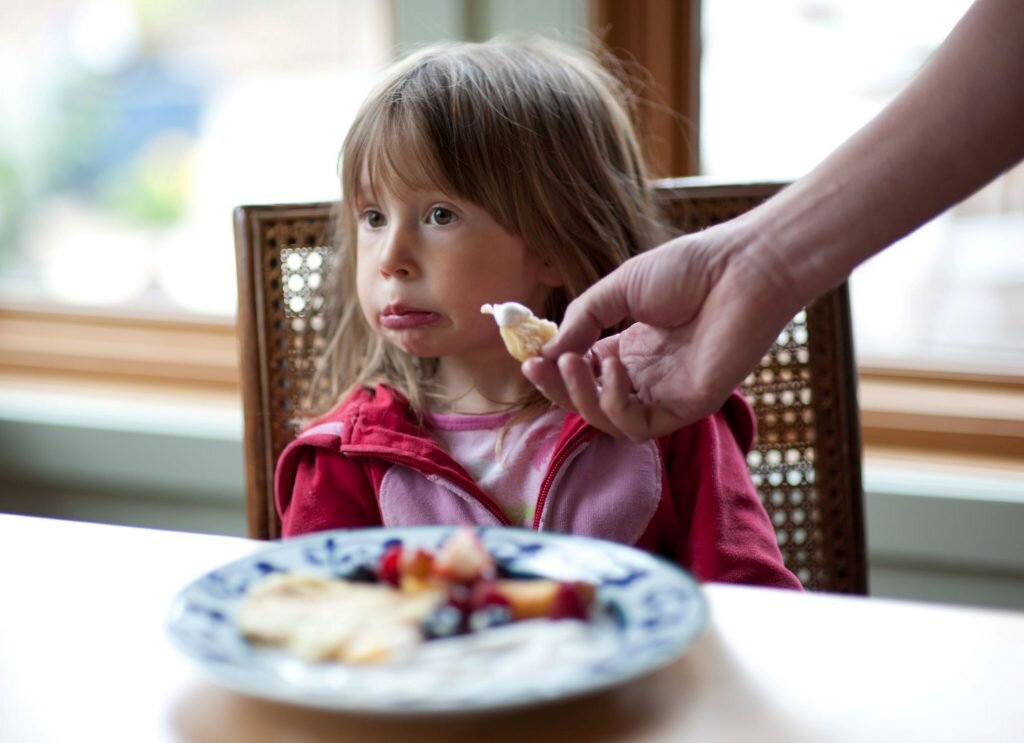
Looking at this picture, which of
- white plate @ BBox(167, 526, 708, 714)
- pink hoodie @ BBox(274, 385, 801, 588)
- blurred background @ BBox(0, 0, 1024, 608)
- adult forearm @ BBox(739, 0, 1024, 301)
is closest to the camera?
white plate @ BBox(167, 526, 708, 714)

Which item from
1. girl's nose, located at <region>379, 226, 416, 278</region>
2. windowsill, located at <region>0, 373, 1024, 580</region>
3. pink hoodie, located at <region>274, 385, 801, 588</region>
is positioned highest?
girl's nose, located at <region>379, 226, 416, 278</region>

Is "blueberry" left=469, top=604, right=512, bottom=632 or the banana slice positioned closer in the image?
"blueberry" left=469, top=604, right=512, bottom=632

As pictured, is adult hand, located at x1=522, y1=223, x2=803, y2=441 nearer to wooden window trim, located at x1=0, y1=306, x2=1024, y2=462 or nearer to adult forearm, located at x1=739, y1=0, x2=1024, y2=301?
adult forearm, located at x1=739, y1=0, x2=1024, y2=301

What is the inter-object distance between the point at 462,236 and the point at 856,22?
2.90 feet

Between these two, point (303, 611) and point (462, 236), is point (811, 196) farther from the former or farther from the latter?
point (303, 611)

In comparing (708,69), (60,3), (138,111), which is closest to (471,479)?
(708,69)

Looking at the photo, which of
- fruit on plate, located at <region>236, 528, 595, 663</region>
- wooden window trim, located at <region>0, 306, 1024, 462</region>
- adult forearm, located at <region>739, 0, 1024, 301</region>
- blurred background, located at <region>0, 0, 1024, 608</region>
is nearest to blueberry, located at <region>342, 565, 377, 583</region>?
fruit on plate, located at <region>236, 528, 595, 663</region>

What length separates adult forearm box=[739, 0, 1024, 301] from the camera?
87 centimetres

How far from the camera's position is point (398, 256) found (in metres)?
1.15

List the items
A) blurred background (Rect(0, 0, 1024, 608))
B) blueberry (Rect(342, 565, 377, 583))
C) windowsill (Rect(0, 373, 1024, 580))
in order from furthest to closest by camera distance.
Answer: blurred background (Rect(0, 0, 1024, 608)) → windowsill (Rect(0, 373, 1024, 580)) → blueberry (Rect(342, 565, 377, 583))

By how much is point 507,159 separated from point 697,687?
693 millimetres

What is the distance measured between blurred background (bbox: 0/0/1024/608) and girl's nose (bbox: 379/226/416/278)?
0.16 metres

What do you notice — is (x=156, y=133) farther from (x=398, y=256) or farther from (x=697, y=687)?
(x=697, y=687)

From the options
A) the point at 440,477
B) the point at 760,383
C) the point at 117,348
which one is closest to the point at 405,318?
the point at 440,477
